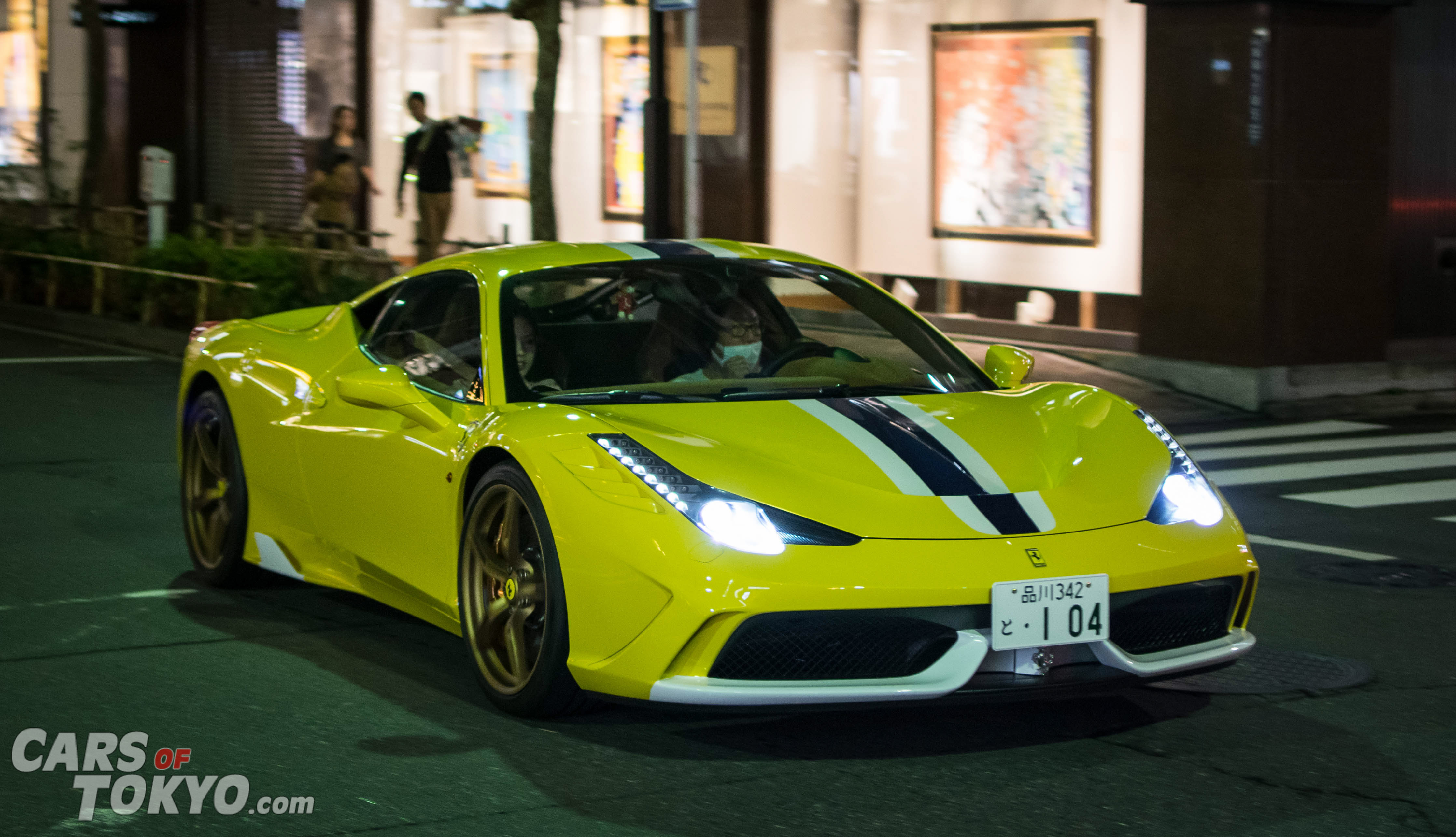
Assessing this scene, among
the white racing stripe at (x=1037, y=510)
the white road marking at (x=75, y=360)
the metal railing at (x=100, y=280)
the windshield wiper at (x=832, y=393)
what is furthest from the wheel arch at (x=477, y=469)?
the metal railing at (x=100, y=280)

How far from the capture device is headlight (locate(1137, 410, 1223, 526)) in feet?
16.8

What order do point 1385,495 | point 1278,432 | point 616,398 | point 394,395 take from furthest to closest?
1. point 1278,432
2. point 1385,495
3. point 394,395
4. point 616,398

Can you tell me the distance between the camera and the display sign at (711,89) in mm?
18922

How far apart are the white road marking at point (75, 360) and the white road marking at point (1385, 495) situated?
10.1m

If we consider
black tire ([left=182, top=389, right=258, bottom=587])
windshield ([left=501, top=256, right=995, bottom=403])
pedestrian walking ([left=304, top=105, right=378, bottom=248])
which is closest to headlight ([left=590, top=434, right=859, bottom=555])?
windshield ([left=501, top=256, right=995, bottom=403])

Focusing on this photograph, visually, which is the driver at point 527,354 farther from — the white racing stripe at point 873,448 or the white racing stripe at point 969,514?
the white racing stripe at point 969,514

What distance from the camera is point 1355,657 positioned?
20.1 feet

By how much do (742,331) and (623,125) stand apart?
47.9 ft

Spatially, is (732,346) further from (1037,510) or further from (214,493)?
(214,493)

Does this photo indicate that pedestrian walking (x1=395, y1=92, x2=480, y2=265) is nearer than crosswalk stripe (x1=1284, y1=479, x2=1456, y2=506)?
No

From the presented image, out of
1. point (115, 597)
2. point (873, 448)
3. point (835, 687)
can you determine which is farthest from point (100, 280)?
point (835, 687)

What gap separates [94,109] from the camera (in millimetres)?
23250

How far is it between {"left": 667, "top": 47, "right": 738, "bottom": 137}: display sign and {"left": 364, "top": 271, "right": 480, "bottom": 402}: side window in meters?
12.4

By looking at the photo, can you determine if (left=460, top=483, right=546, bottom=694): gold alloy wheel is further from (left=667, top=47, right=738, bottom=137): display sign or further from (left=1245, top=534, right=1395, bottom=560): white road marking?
(left=667, top=47, right=738, bottom=137): display sign
